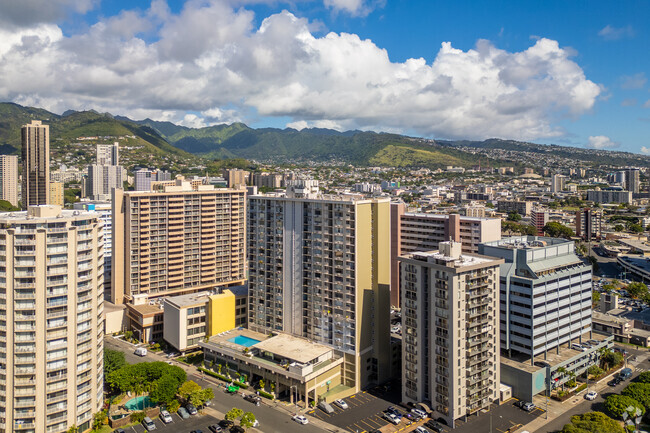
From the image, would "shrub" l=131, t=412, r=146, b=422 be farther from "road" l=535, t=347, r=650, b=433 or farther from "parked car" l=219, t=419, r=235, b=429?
"road" l=535, t=347, r=650, b=433

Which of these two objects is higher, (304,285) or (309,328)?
(304,285)

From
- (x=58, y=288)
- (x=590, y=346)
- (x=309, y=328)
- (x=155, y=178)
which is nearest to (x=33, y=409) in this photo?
(x=58, y=288)

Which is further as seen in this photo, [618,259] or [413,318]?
[618,259]

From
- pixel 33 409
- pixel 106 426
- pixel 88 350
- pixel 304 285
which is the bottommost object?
pixel 106 426

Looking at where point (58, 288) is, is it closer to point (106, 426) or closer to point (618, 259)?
point (106, 426)

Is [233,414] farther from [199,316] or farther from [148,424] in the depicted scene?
[199,316]

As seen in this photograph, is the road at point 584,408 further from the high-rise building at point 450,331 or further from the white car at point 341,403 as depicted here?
the white car at point 341,403
